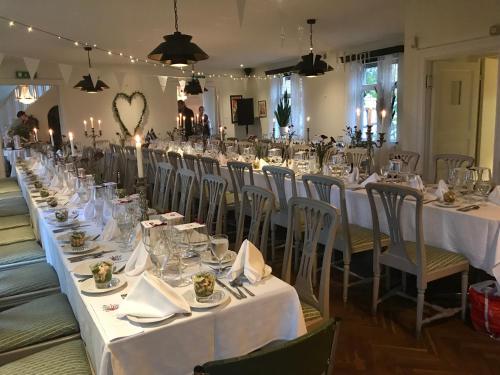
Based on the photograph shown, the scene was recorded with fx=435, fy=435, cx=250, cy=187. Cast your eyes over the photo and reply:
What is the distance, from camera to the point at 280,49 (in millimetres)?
9062

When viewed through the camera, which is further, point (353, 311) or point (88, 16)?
point (88, 16)

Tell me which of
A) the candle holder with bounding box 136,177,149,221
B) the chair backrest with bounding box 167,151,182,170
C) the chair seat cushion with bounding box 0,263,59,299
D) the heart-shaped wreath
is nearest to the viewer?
the candle holder with bounding box 136,177,149,221

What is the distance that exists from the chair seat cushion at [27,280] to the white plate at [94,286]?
90 centimetres

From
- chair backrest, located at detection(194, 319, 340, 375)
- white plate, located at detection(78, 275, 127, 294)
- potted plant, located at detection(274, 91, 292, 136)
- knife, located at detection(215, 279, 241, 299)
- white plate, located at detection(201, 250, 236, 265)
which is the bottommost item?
knife, located at detection(215, 279, 241, 299)

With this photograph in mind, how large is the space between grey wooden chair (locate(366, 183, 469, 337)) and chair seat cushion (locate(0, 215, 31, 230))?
320 centimetres

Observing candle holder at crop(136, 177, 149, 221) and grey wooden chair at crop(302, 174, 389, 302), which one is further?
grey wooden chair at crop(302, 174, 389, 302)

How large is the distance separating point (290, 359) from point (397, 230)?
1938 mm

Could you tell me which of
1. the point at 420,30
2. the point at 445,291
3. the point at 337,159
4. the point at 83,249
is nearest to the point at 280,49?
the point at 420,30

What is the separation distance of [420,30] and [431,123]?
46.6 inches

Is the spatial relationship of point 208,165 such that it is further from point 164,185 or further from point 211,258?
point 211,258

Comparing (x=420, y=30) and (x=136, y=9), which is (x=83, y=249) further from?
(x=420, y=30)

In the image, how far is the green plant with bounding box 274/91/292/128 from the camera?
11148mm

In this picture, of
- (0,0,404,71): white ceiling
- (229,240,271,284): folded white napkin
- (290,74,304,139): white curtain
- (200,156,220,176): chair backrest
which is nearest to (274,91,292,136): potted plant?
(290,74,304,139): white curtain

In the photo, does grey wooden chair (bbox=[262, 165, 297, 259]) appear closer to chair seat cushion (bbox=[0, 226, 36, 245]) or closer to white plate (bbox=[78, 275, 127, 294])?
chair seat cushion (bbox=[0, 226, 36, 245])
